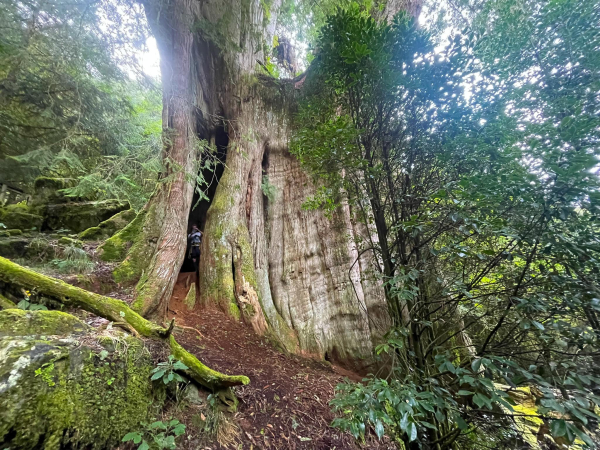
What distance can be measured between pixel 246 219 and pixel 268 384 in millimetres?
2982

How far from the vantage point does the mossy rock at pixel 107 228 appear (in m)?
5.64

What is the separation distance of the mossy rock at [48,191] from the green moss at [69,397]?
22.2 feet

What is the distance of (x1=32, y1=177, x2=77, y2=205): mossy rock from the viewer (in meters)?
6.38

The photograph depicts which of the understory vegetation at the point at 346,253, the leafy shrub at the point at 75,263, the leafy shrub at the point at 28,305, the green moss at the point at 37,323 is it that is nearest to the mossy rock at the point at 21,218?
the understory vegetation at the point at 346,253

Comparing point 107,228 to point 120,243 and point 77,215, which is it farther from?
point 120,243

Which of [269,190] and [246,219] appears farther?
[269,190]

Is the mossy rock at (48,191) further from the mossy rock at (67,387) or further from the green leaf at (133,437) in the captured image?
the green leaf at (133,437)

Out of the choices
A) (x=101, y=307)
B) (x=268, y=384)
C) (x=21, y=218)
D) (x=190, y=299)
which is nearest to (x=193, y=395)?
(x=268, y=384)

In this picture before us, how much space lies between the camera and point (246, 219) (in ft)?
16.5

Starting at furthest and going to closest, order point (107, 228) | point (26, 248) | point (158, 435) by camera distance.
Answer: point (107, 228) < point (26, 248) < point (158, 435)

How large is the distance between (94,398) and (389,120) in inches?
120

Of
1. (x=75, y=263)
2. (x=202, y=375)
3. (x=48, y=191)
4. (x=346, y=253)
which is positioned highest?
(x=48, y=191)

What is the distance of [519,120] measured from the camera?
6.42 feet

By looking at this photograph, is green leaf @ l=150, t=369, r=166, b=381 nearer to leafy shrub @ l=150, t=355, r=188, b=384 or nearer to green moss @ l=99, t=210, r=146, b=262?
leafy shrub @ l=150, t=355, r=188, b=384
